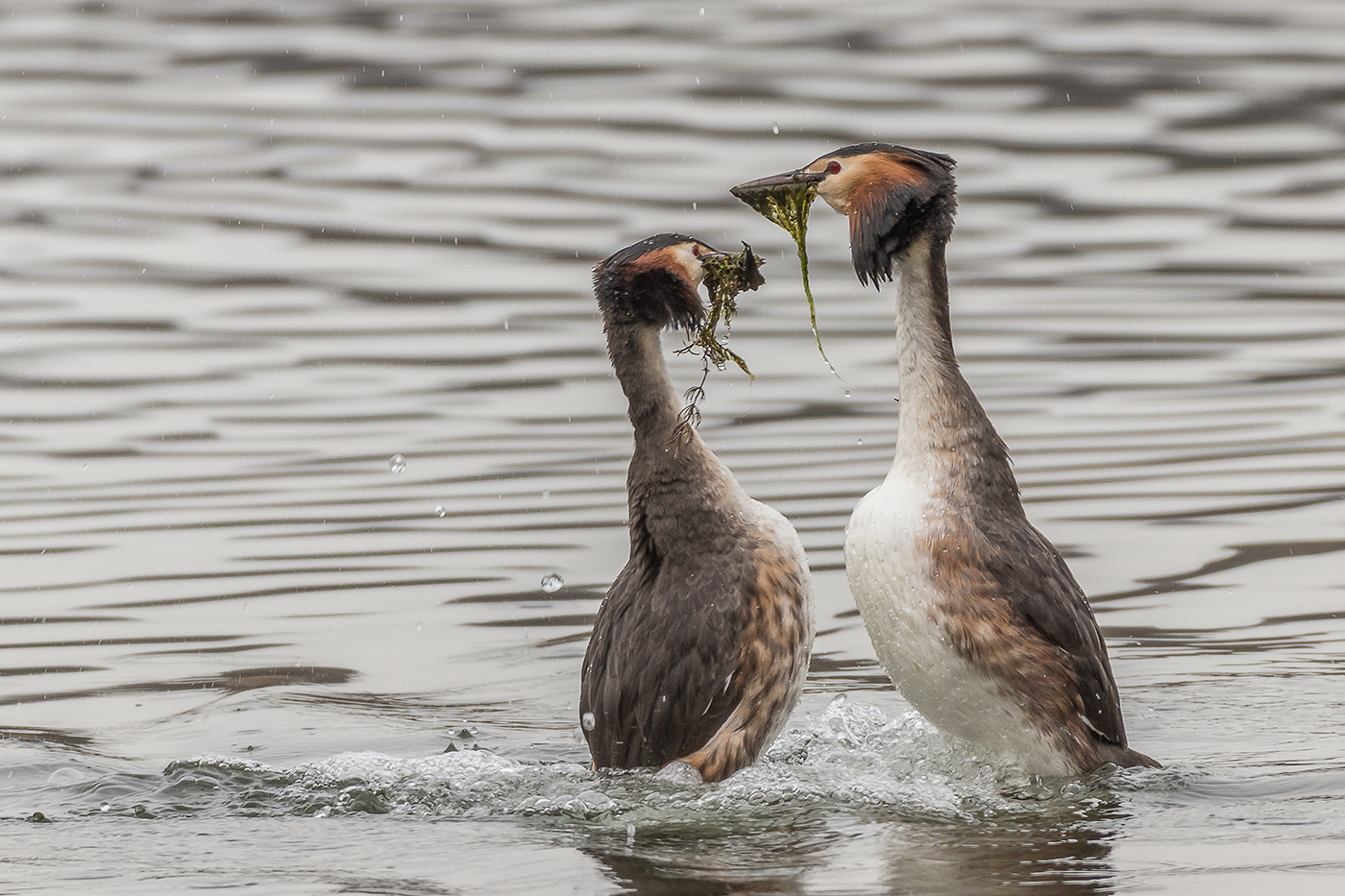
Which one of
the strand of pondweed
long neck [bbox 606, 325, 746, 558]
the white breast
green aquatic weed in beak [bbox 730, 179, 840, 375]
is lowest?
the white breast

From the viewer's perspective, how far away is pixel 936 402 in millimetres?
7199

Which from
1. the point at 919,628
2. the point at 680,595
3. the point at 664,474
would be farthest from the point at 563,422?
the point at 919,628

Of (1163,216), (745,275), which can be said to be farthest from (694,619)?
(1163,216)

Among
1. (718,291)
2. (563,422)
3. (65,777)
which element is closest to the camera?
(65,777)

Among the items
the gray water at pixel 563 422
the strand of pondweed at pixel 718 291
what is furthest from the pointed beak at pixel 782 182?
the gray water at pixel 563 422

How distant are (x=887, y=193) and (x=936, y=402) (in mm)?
729

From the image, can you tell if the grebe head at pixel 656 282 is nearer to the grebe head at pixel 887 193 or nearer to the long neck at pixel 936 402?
the grebe head at pixel 887 193

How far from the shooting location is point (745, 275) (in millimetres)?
7484

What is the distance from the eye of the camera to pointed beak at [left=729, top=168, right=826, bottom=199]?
7.36m

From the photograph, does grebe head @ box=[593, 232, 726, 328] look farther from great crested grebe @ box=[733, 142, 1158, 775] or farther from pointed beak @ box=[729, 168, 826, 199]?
great crested grebe @ box=[733, 142, 1158, 775]

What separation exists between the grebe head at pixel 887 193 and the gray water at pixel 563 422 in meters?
1.70

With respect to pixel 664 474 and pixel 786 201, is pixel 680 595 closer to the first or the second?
pixel 664 474

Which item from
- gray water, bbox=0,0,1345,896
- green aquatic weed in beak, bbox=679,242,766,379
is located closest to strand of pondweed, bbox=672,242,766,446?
green aquatic weed in beak, bbox=679,242,766,379

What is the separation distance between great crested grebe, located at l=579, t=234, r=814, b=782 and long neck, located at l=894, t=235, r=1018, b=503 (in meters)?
0.55
